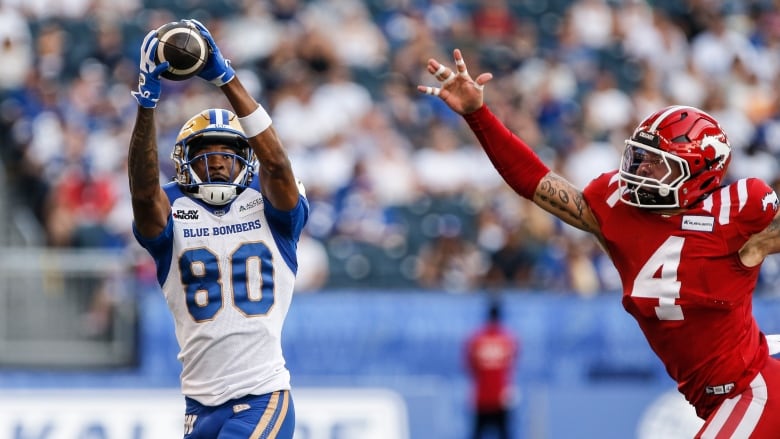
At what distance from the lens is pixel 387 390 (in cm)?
1248

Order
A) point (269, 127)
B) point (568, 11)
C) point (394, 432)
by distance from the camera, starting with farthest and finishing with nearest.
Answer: point (568, 11) < point (394, 432) < point (269, 127)

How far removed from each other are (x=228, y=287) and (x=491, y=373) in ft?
23.2

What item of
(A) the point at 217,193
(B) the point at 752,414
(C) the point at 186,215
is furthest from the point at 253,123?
(B) the point at 752,414

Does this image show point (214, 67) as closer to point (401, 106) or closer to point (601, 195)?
point (601, 195)

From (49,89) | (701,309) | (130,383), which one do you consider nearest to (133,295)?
(130,383)

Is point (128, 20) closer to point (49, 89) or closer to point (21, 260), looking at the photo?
point (49, 89)

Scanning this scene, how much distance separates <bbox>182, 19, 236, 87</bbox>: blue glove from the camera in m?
5.62

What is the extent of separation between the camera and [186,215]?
6.05 meters

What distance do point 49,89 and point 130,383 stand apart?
397 centimetres

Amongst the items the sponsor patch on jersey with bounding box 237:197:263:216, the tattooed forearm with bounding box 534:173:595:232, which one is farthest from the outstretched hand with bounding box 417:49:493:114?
the sponsor patch on jersey with bounding box 237:197:263:216

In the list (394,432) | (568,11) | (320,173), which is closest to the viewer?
(394,432)

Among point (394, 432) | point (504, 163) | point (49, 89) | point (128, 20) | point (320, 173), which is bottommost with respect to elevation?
point (394, 432)

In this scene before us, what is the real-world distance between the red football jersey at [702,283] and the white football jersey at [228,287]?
158cm

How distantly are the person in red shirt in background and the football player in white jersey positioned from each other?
22.3 feet
